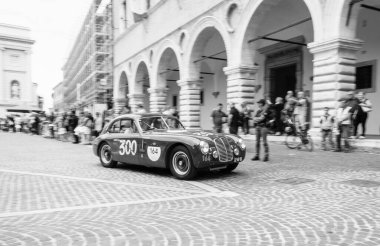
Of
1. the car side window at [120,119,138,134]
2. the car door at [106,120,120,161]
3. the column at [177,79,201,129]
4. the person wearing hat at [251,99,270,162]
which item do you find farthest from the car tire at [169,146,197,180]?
the column at [177,79,201,129]

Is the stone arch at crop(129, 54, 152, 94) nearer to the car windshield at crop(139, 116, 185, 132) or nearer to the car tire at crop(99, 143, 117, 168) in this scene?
the car tire at crop(99, 143, 117, 168)

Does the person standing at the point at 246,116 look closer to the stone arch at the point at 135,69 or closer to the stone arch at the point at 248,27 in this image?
the stone arch at the point at 248,27

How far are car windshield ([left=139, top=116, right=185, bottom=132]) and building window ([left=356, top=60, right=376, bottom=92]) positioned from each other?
10.7 metres

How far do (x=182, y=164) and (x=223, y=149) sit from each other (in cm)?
88

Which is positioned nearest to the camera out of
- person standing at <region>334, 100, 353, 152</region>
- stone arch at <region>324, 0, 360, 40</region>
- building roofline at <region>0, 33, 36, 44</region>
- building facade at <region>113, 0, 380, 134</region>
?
person standing at <region>334, 100, 353, 152</region>

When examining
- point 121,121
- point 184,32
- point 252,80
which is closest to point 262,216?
point 121,121

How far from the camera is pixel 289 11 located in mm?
18297

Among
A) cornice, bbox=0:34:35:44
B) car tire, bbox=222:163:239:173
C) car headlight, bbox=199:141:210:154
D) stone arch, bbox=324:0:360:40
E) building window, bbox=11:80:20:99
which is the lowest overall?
car tire, bbox=222:163:239:173

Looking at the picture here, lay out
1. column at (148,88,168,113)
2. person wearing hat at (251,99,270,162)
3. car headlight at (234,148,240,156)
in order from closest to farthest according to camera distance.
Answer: car headlight at (234,148,240,156), person wearing hat at (251,99,270,162), column at (148,88,168,113)

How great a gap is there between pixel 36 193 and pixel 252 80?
13318 millimetres

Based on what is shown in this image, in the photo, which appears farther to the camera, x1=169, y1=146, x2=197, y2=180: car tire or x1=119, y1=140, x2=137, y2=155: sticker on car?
x1=119, y1=140, x2=137, y2=155: sticker on car

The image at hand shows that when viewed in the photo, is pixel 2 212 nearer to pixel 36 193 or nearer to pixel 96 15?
pixel 36 193

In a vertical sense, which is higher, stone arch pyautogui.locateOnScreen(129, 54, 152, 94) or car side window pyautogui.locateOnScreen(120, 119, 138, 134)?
stone arch pyautogui.locateOnScreen(129, 54, 152, 94)

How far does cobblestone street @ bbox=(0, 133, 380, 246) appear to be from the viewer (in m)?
3.47
